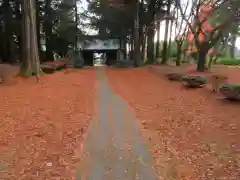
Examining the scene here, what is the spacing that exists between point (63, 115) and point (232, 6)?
653 inches

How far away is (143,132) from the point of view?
7.75 metres

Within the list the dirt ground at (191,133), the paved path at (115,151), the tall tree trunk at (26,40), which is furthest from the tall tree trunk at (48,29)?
the paved path at (115,151)

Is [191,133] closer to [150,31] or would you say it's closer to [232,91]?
[232,91]

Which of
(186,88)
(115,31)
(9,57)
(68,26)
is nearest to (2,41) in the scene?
(9,57)

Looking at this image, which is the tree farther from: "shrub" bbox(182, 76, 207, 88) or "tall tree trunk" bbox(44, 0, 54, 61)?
"tall tree trunk" bbox(44, 0, 54, 61)

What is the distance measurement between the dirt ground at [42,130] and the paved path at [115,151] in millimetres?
246

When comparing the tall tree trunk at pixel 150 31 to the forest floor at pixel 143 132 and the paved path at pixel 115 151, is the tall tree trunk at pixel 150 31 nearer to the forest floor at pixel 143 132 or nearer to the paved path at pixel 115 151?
the forest floor at pixel 143 132

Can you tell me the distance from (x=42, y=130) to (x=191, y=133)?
10.9 feet

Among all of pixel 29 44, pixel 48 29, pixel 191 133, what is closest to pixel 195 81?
pixel 191 133

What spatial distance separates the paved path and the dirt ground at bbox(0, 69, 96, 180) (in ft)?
0.81

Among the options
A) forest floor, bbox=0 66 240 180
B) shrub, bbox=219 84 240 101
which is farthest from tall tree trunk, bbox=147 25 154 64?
shrub, bbox=219 84 240 101

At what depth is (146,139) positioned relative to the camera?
7156 millimetres

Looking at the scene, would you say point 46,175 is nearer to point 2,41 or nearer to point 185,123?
point 185,123

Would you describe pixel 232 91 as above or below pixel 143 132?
above
